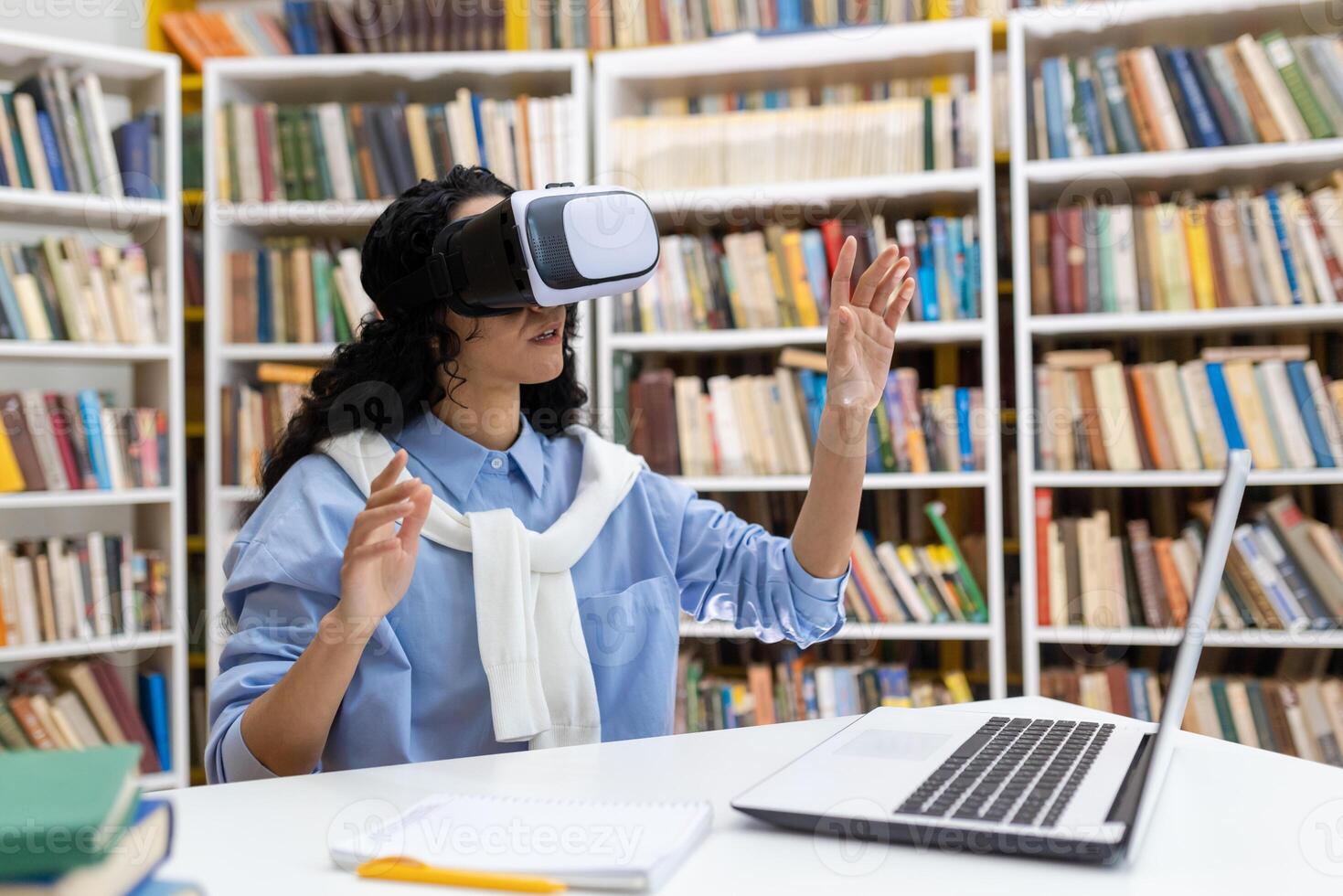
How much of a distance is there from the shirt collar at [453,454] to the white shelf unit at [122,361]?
141 centimetres

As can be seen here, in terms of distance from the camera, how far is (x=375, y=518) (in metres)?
0.90

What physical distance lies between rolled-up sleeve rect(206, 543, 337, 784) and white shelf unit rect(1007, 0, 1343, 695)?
1604 mm

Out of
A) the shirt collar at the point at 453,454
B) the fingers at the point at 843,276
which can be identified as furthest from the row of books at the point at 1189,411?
the shirt collar at the point at 453,454

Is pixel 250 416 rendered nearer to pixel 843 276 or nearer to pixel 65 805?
pixel 843 276

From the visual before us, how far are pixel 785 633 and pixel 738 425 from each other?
1.09 meters

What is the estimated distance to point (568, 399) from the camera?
1459 millimetres

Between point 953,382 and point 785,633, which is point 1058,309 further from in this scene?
point 785,633

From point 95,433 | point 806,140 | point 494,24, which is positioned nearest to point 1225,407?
point 806,140

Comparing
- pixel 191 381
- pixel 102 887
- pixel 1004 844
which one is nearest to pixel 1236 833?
pixel 1004 844

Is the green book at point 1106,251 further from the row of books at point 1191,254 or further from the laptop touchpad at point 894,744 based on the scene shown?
the laptop touchpad at point 894,744

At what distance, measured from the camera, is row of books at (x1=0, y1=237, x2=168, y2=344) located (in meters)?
2.35

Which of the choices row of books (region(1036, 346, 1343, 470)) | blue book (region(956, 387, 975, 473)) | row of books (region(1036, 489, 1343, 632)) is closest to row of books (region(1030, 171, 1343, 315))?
row of books (region(1036, 346, 1343, 470))

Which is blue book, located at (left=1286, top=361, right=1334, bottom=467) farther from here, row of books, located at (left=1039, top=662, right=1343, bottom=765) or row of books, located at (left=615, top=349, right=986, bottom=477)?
row of books, located at (left=615, top=349, right=986, bottom=477)

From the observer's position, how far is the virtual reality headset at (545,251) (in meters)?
1.10
